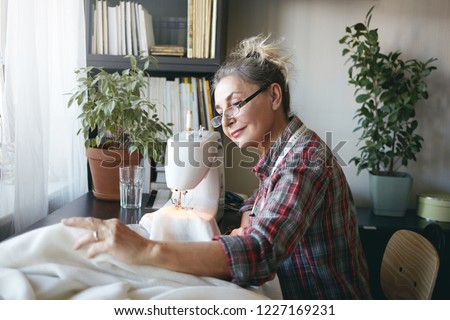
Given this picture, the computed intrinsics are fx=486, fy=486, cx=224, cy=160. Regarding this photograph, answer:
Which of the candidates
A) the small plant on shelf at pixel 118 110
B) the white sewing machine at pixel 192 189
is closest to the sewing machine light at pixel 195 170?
the white sewing machine at pixel 192 189

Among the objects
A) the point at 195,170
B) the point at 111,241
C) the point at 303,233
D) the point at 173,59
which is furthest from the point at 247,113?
the point at 173,59

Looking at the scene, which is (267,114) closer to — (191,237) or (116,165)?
(191,237)

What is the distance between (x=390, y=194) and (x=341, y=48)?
0.81 metres

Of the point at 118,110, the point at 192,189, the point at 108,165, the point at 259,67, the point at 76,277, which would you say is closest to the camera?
the point at 76,277

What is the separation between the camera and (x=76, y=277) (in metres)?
0.86

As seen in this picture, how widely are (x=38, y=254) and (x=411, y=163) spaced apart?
87.3 inches

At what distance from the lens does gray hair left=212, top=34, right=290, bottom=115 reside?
1479 mm

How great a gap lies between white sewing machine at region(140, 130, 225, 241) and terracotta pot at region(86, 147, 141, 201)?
17.8 inches

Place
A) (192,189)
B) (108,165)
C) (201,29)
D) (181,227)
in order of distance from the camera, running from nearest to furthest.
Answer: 1. (181,227)
2. (192,189)
3. (108,165)
4. (201,29)

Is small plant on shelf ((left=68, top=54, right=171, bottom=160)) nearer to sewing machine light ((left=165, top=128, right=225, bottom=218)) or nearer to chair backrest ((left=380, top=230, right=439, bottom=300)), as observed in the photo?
sewing machine light ((left=165, top=128, right=225, bottom=218))

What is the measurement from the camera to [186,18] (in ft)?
7.60

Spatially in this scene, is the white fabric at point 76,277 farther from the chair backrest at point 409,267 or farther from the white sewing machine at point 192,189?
the chair backrest at point 409,267

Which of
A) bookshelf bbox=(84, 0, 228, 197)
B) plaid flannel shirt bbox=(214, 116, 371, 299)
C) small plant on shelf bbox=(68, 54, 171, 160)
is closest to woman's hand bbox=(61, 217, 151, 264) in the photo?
plaid flannel shirt bbox=(214, 116, 371, 299)

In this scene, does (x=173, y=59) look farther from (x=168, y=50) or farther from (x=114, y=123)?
(x=114, y=123)
